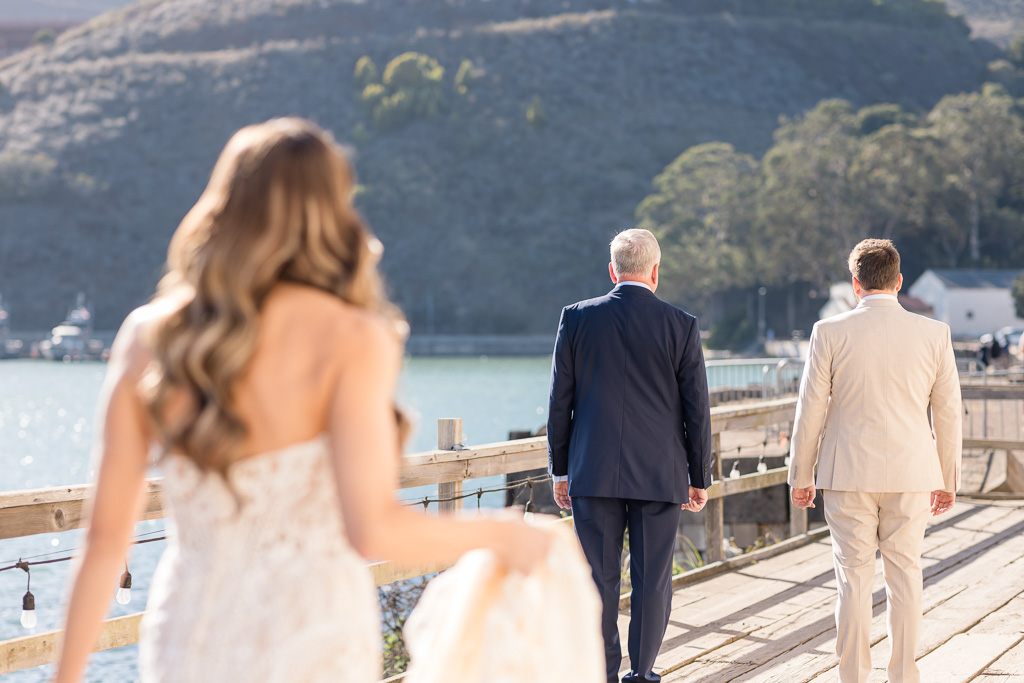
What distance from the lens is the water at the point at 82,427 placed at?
41.3ft

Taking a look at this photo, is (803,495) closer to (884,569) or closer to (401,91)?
(884,569)

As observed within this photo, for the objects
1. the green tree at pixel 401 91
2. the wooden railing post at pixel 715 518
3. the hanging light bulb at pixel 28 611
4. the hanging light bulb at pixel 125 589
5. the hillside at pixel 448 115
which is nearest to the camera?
the hanging light bulb at pixel 28 611

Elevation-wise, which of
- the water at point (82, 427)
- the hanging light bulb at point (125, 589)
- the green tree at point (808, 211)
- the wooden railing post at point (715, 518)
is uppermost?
the green tree at point (808, 211)

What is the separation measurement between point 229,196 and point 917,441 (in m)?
2.94

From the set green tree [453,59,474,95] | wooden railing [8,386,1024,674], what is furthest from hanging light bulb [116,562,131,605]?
green tree [453,59,474,95]

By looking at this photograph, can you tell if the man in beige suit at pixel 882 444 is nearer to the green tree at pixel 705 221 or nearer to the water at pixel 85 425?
the water at pixel 85 425

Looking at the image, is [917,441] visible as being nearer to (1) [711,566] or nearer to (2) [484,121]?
(1) [711,566]

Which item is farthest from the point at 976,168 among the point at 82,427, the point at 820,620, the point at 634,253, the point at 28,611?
the point at 28,611

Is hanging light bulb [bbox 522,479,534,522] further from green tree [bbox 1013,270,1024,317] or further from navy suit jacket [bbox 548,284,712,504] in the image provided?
green tree [bbox 1013,270,1024,317]

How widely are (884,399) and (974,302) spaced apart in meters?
68.8

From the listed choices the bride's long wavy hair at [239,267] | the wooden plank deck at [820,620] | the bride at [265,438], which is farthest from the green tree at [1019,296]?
the bride's long wavy hair at [239,267]

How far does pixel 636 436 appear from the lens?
3.84m

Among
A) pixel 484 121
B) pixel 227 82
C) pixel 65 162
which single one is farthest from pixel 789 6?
pixel 65 162

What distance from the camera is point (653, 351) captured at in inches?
152
